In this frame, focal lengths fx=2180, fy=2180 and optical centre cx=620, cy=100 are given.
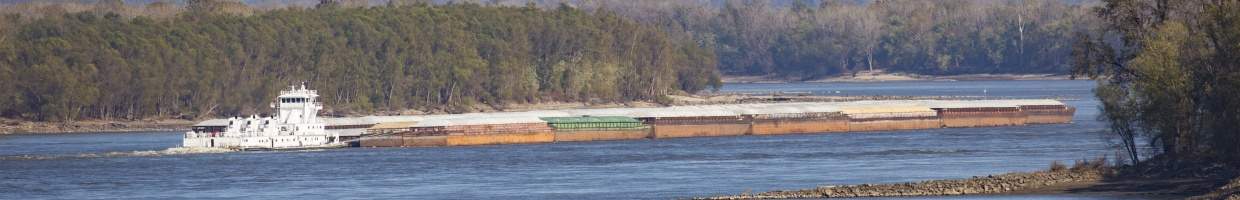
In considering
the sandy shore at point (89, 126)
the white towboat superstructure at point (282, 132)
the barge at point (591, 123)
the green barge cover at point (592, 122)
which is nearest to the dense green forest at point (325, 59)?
the sandy shore at point (89, 126)

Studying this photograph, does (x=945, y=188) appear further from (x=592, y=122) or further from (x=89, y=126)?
(x=89, y=126)

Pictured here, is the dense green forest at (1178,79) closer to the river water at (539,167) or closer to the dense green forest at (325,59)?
the river water at (539,167)

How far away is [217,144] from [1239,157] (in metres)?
56.2

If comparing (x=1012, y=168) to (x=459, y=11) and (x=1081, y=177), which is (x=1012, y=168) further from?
(x=459, y=11)

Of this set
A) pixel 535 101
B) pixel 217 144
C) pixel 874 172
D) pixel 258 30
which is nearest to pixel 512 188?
pixel 874 172

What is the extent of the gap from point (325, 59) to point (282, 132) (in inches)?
2344

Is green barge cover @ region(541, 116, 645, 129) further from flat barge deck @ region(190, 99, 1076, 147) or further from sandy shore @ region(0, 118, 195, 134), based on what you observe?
sandy shore @ region(0, 118, 195, 134)

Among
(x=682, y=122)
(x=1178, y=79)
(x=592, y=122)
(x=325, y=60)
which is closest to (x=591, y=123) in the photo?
(x=592, y=122)

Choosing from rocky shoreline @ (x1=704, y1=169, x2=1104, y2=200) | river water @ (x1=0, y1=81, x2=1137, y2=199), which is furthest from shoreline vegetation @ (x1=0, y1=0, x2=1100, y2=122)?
rocky shoreline @ (x1=704, y1=169, x2=1104, y2=200)

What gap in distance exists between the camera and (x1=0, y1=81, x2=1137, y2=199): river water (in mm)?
72062

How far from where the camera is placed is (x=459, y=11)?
624 feet

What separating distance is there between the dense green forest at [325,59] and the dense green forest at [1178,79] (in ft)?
287

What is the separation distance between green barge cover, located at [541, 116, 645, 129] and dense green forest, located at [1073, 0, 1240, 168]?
4802 cm

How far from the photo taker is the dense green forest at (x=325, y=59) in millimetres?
145625
